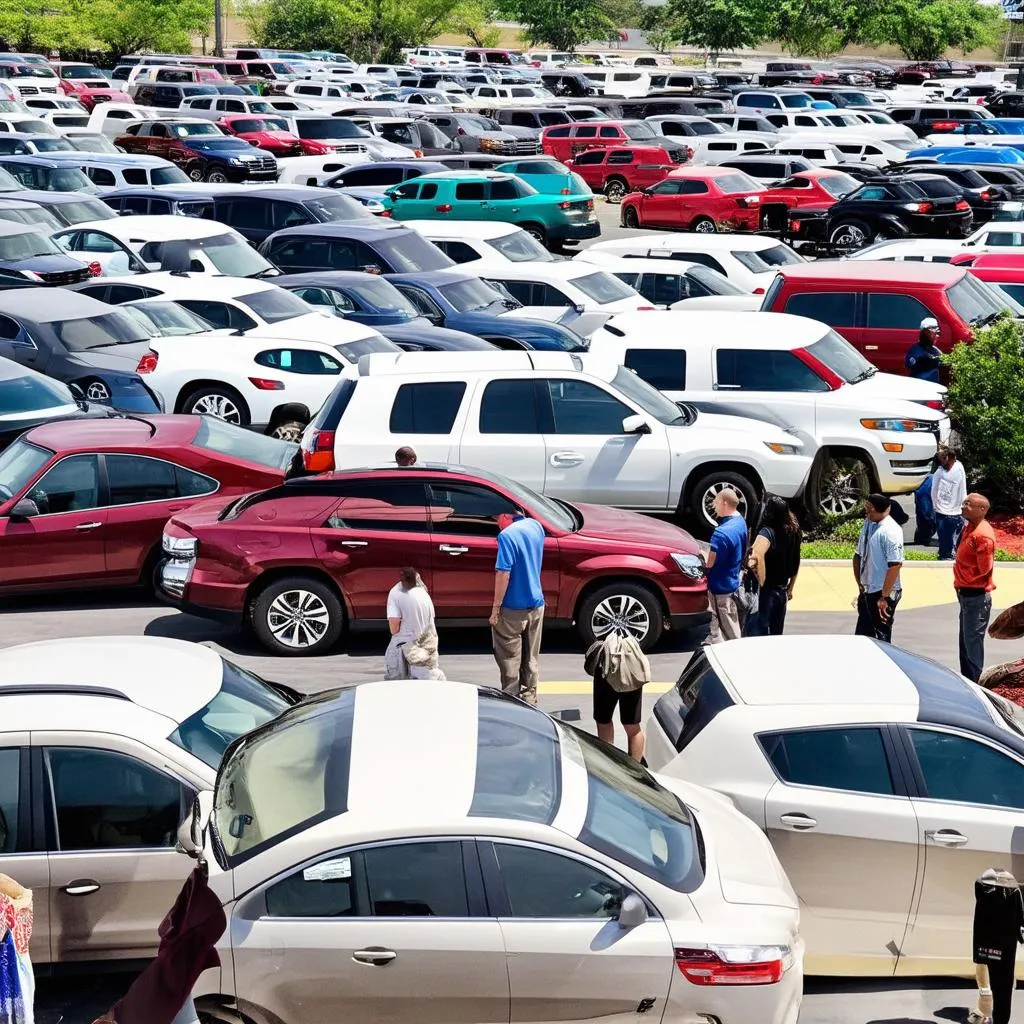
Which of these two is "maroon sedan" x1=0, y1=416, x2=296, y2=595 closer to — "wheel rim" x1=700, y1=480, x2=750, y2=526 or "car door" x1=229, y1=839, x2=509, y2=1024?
"wheel rim" x1=700, y1=480, x2=750, y2=526

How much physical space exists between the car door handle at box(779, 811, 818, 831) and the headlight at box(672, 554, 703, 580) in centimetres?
460

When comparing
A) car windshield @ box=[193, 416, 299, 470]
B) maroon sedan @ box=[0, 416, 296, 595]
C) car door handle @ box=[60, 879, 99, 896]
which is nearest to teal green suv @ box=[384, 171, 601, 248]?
car windshield @ box=[193, 416, 299, 470]

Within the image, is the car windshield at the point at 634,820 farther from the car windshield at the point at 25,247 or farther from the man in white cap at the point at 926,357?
the car windshield at the point at 25,247

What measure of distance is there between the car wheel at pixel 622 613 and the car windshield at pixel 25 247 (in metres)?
12.9

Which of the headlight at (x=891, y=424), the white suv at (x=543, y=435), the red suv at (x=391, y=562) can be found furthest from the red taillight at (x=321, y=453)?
the headlight at (x=891, y=424)

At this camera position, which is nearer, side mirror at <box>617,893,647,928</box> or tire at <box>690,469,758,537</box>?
side mirror at <box>617,893,647,928</box>

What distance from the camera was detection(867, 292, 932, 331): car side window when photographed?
1806 cm

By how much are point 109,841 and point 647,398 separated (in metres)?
8.57

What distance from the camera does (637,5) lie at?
115938mm

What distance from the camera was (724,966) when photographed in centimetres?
588

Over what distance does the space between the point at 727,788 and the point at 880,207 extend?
997 inches

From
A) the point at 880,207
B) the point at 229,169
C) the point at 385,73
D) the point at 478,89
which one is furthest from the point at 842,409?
the point at 385,73

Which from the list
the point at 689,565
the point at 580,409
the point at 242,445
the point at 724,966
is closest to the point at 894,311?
the point at 580,409

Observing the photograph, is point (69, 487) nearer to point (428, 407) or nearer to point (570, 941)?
point (428, 407)
